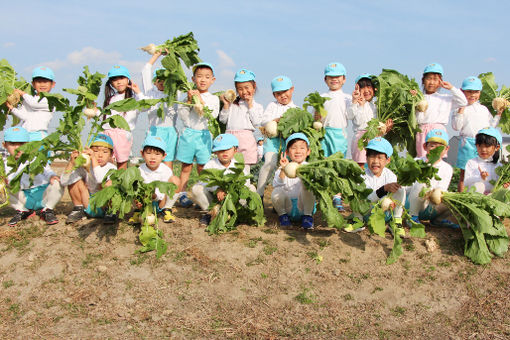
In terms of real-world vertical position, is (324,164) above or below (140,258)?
above

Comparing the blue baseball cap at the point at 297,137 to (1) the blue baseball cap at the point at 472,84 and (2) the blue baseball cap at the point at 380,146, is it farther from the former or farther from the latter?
(1) the blue baseball cap at the point at 472,84

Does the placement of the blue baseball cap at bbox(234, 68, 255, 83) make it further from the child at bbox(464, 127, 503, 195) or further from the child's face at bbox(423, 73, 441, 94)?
the child at bbox(464, 127, 503, 195)

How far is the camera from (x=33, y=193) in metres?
6.98

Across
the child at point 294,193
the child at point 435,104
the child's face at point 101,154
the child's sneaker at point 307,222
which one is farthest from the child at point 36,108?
the child at point 435,104

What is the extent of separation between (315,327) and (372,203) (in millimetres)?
1994

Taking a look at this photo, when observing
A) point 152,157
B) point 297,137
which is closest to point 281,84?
point 297,137

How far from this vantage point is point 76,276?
5.57 meters

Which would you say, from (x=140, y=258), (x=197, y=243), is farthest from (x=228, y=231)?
(x=140, y=258)

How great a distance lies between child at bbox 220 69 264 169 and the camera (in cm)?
712

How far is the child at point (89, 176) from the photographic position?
21.1ft

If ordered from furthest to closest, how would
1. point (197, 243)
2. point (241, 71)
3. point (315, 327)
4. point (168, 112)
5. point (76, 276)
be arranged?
point (168, 112), point (241, 71), point (197, 243), point (76, 276), point (315, 327)

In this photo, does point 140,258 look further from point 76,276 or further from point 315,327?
point 315,327

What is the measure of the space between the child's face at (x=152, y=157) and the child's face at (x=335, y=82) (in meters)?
3.03

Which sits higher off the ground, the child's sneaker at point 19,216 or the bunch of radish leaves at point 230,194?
the bunch of radish leaves at point 230,194
